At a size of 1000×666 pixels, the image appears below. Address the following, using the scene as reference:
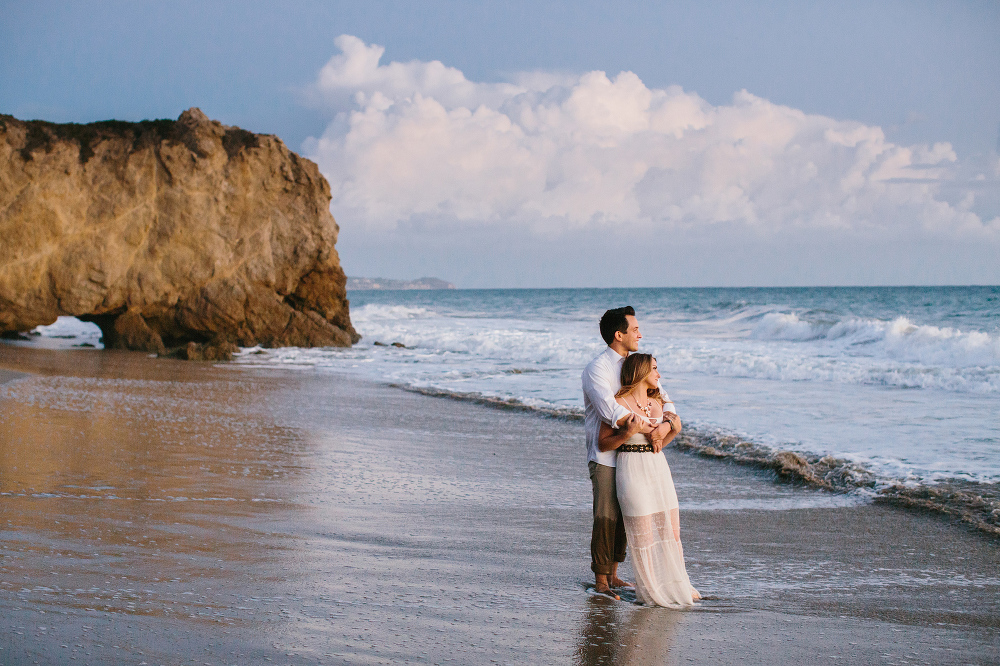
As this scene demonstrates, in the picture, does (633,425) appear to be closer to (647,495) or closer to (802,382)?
(647,495)

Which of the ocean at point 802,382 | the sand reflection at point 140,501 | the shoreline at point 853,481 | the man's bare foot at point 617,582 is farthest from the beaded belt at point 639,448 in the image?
the ocean at point 802,382

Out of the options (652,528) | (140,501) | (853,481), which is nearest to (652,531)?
(652,528)

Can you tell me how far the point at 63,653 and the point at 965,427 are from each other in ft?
32.4

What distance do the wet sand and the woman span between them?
175 mm

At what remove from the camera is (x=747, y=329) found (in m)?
37.4

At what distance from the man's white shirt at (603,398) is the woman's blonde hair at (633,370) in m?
0.05

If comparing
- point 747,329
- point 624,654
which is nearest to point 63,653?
point 624,654

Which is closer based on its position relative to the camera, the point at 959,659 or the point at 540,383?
the point at 959,659

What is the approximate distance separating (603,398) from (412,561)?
1.56 meters

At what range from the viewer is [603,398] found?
4219mm

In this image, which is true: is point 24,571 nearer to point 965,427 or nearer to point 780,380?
point 965,427

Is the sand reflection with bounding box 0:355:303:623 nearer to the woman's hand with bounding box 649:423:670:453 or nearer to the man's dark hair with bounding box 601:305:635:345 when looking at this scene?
the woman's hand with bounding box 649:423:670:453

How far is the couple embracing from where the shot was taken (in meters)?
4.16

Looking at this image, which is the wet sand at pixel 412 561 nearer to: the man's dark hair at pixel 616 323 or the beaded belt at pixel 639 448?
the beaded belt at pixel 639 448
